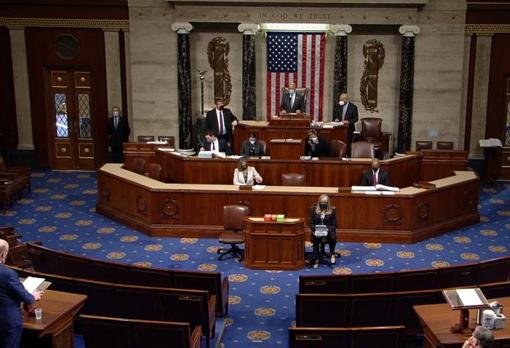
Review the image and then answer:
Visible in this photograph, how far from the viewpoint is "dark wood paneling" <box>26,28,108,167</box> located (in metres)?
17.4

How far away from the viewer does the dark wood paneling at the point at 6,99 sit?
57.3ft

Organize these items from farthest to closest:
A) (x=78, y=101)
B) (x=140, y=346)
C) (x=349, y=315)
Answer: (x=78, y=101) < (x=349, y=315) < (x=140, y=346)

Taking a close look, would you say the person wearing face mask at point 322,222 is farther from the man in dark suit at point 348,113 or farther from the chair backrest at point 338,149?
the man in dark suit at point 348,113

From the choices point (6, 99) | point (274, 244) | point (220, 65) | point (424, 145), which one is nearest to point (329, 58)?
point (220, 65)

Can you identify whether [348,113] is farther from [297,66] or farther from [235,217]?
[235,217]

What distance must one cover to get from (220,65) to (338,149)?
14.8 ft

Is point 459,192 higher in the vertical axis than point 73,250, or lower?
higher

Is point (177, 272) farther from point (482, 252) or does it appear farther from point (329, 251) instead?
point (482, 252)

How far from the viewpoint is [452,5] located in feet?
53.9

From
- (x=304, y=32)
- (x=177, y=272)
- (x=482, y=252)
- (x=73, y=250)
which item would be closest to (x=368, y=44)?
(x=304, y=32)

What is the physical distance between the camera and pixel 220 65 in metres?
17.4

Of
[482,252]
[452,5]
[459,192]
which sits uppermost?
[452,5]

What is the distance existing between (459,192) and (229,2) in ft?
24.2

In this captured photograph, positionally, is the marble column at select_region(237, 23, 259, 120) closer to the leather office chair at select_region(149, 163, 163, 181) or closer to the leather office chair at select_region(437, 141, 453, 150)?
the leather office chair at select_region(149, 163, 163, 181)
